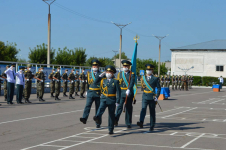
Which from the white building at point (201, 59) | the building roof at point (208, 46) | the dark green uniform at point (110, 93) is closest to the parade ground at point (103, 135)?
the dark green uniform at point (110, 93)

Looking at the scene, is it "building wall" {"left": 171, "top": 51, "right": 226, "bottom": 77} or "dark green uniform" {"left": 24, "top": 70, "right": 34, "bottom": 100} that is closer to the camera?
"dark green uniform" {"left": 24, "top": 70, "right": 34, "bottom": 100}

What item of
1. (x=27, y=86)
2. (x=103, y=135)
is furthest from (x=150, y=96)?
(x=27, y=86)

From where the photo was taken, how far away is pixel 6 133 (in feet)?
31.6

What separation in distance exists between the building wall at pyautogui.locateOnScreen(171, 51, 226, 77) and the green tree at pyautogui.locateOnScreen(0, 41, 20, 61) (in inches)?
1352

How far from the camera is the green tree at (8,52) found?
198ft

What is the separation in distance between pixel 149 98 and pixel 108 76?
160 cm

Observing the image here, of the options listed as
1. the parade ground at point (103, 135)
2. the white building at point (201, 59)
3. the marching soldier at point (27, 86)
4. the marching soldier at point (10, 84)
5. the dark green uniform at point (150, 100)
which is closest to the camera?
the parade ground at point (103, 135)

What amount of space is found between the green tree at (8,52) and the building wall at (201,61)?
113 ft

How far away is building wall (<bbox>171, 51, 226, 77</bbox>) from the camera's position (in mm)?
75812

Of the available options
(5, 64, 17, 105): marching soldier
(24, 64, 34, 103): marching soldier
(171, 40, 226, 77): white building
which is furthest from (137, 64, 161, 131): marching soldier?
(171, 40, 226, 77): white building

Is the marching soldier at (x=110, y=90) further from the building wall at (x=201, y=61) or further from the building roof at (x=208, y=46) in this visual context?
the building roof at (x=208, y=46)

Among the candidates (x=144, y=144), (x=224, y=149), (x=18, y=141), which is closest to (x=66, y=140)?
(x=18, y=141)

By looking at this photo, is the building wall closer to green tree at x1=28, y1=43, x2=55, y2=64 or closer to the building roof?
the building roof

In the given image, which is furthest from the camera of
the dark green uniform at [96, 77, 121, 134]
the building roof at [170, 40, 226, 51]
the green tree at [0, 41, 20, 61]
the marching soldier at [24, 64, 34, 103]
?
the building roof at [170, 40, 226, 51]
